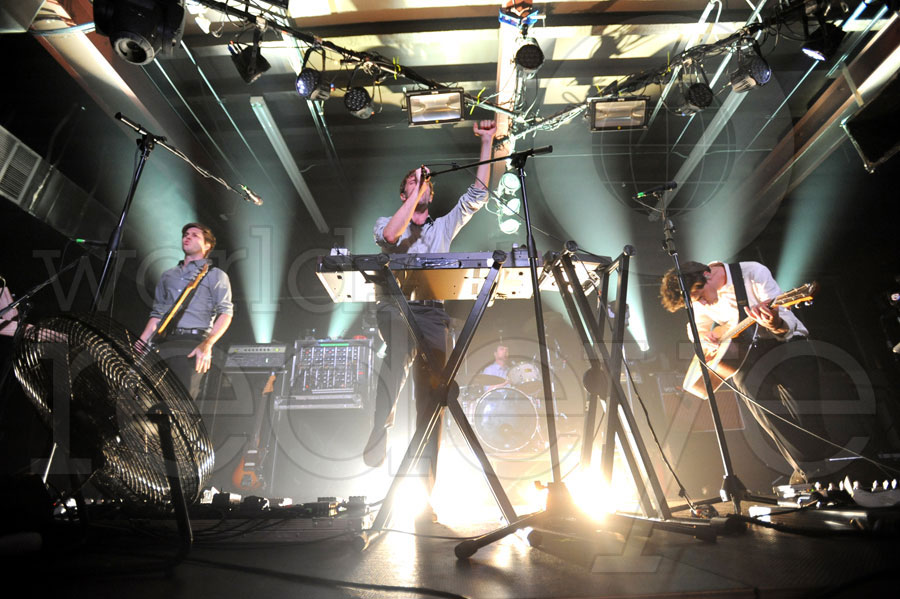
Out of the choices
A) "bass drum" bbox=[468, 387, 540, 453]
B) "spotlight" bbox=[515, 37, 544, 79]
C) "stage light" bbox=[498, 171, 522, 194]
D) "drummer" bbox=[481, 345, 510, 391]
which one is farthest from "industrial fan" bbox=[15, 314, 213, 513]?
"stage light" bbox=[498, 171, 522, 194]

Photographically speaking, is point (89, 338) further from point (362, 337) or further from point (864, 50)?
point (864, 50)

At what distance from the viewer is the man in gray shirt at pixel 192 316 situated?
3496 mm

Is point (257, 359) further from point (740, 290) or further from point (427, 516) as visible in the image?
point (740, 290)

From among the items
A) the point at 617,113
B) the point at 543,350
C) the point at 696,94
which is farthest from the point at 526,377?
the point at 543,350

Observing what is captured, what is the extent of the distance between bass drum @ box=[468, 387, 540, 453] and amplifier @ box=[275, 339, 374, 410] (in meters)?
1.30

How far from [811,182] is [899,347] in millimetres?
2407

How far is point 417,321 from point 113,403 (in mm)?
1483

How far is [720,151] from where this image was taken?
5.59 meters

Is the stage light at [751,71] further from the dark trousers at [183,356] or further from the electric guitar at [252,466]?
the electric guitar at [252,466]

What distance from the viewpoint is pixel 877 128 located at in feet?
8.06

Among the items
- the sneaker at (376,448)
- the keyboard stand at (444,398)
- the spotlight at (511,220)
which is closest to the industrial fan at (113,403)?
the keyboard stand at (444,398)

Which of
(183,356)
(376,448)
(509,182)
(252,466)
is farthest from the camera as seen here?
(509,182)

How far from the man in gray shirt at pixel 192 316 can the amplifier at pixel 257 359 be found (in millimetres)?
952

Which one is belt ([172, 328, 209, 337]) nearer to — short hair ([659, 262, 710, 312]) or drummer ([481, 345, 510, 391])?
drummer ([481, 345, 510, 391])
